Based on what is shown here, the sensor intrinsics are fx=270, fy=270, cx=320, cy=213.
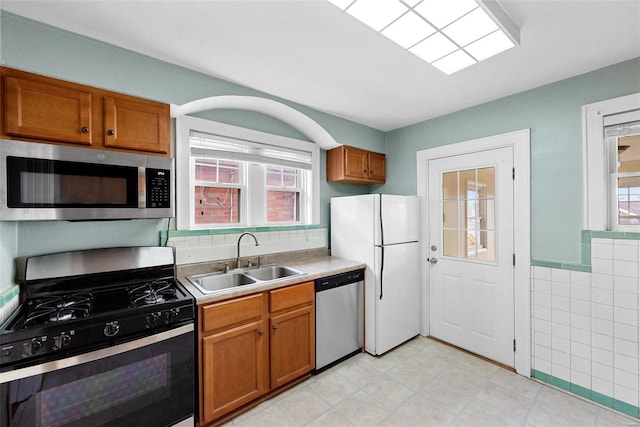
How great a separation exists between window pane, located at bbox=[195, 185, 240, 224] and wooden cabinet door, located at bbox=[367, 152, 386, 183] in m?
1.61

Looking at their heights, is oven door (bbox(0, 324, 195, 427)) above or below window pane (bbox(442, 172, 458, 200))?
below

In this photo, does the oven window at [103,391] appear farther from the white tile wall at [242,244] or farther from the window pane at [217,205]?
the window pane at [217,205]

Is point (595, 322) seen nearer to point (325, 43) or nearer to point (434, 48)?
point (434, 48)

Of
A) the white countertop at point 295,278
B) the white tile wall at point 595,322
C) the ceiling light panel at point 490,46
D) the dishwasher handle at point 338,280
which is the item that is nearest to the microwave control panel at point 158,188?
the white countertop at point 295,278

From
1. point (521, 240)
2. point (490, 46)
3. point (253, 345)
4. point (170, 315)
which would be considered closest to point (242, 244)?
point (253, 345)

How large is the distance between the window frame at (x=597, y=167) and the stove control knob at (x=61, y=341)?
337 centimetres

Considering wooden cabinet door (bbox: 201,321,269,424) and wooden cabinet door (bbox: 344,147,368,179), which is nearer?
wooden cabinet door (bbox: 201,321,269,424)

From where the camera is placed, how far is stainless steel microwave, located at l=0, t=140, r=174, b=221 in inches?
55.7

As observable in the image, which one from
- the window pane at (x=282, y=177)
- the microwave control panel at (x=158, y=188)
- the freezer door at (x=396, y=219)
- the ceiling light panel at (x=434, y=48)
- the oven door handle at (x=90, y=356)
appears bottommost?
the oven door handle at (x=90, y=356)

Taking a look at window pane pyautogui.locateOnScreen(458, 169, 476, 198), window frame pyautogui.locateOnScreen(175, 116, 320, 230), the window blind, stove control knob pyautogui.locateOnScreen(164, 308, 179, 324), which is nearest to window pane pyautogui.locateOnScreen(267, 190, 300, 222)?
window frame pyautogui.locateOnScreen(175, 116, 320, 230)

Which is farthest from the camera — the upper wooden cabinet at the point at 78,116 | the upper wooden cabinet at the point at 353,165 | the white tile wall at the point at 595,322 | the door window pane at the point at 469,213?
the upper wooden cabinet at the point at 353,165

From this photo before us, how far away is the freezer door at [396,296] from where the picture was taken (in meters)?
2.63

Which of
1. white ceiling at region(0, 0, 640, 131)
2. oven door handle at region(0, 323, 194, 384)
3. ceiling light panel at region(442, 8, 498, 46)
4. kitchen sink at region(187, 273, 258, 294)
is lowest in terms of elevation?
oven door handle at region(0, 323, 194, 384)

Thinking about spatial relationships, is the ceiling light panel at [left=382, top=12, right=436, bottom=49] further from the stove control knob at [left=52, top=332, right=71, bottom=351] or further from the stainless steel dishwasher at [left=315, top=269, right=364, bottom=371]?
the stove control knob at [left=52, top=332, right=71, bottom=351]
